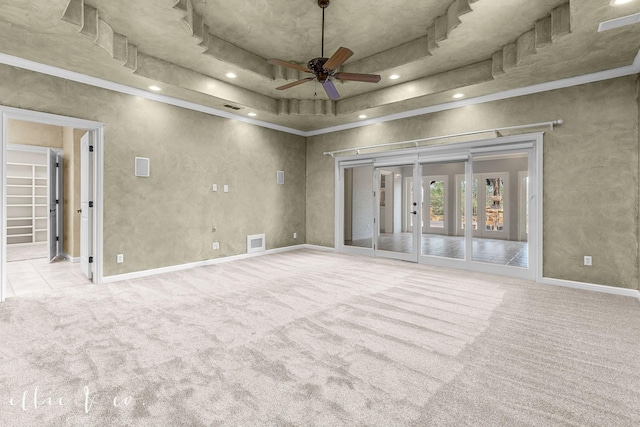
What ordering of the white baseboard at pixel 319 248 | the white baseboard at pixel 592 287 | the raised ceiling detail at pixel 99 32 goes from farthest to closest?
the white baseboard at pixel 319 248
the white baseboard at pixel 592 287
the raised ceiling detail at pixel 99 32

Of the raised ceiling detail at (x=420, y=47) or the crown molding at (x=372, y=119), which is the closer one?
the raised ceiling detail at (x=420, y=47)

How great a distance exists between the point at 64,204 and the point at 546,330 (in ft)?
→ 27.9

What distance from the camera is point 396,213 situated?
695 cm

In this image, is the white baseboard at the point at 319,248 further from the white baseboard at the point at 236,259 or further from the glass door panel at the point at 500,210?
the glass door panel at the point at 500,210

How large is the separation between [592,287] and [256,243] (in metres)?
5.63

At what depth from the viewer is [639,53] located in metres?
3.51

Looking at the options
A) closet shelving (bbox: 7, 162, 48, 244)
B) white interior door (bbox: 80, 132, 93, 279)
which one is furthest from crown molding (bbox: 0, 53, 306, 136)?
closet shelving (bbox: 7, 162, 48, 244)

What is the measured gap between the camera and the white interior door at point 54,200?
616 cm

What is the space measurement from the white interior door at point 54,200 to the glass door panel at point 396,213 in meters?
6.64

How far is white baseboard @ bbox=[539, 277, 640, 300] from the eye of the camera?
12.9 feet

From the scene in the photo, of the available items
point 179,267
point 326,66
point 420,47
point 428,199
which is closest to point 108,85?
point 179,267

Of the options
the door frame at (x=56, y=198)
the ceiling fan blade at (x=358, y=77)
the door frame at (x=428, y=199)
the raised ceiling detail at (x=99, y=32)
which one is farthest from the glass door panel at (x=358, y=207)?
the door frame at (x=56, y=198)

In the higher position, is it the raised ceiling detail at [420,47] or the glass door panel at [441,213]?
the raised ceiling detail at [420,47]

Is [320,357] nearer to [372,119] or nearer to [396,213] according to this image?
[396,213]
